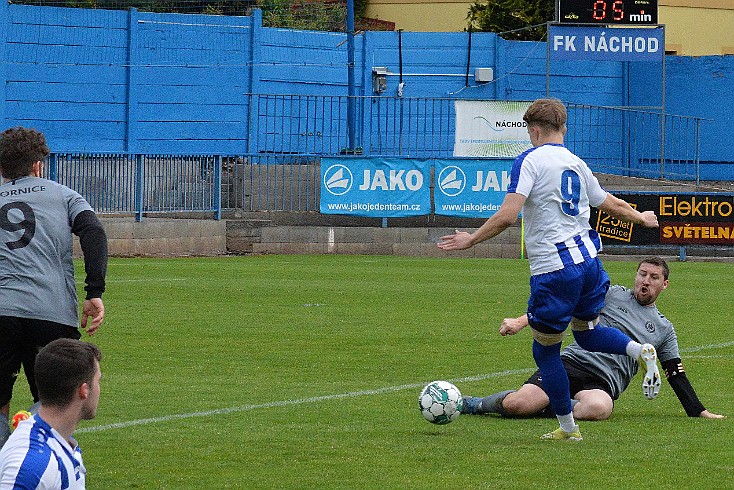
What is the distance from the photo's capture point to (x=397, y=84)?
1297 inches

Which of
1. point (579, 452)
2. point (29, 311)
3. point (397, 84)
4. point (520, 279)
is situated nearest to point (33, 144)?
point (29, 311)

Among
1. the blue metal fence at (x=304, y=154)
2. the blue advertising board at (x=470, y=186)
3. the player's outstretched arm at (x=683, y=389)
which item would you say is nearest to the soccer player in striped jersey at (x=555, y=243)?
the player's outstretched arm at (x=683, y=389)

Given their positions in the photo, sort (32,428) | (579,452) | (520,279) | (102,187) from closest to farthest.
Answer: (32,428), (579,452), (520,279), (102,187)

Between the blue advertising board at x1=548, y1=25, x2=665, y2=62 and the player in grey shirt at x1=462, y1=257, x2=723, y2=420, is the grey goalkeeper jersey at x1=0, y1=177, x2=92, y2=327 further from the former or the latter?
the blue advertising board at x1=548, y1=25, x2=665, y2=62

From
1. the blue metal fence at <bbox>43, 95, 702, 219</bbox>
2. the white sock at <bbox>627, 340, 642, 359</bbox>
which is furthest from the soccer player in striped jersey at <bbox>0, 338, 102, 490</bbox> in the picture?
the blue metal fence at <bbox>43, 95, 702, 219</bbox>

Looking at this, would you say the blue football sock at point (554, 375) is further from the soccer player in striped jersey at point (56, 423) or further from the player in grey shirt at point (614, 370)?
the soccer player in striped jersey at point (56, 423)

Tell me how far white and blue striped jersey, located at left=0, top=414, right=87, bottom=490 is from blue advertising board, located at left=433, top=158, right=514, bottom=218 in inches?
857

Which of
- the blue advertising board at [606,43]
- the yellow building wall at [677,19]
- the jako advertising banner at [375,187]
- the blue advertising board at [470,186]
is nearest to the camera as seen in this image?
the blue advertising board at [470,186]

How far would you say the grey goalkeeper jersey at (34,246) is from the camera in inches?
255

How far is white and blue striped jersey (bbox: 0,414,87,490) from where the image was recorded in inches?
161

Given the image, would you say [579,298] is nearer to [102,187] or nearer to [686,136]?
[102,187]

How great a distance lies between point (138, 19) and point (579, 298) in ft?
75.1

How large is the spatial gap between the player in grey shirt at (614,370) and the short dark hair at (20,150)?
3.37 meters

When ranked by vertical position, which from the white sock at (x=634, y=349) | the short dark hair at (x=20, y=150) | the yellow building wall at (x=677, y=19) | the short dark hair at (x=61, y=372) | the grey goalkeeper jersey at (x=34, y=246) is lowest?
the white sock at (x=634, y=349)
